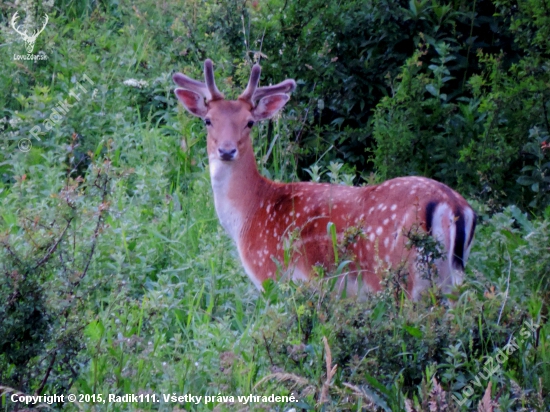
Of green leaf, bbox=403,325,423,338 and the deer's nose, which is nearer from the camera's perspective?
green leaf, bbox=403,325,423,338

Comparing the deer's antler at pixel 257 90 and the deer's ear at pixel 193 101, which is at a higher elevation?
the deer's antler at pixel 257 90

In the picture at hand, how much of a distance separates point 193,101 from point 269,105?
1.71 feet

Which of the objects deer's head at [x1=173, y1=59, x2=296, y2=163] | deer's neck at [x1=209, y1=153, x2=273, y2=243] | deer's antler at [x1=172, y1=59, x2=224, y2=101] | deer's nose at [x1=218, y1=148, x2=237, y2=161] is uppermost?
deer's antler at [x1=172, y1=59, x2=224, y2=101]

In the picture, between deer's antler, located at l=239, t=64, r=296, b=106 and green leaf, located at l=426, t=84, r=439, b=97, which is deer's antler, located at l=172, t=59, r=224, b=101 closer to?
deer's antler, located at l=239, t=64, r=296, b=106

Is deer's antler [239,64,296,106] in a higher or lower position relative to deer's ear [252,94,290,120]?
higher

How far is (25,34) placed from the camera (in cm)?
817

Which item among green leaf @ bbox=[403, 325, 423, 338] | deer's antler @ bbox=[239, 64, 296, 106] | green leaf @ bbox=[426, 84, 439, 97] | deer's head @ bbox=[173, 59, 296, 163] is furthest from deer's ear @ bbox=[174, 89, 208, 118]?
green leaf @ bbox=[403, 325, 423, 338]

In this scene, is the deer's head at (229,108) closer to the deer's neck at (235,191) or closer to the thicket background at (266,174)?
the deer's neck at (235,191)

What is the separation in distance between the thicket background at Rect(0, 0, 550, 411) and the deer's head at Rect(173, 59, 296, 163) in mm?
597

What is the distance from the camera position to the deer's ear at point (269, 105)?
20.9 ft

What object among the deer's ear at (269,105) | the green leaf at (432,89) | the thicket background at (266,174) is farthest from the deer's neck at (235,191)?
the green leaf at (432,89)

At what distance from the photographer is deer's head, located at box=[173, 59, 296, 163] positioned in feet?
19.9

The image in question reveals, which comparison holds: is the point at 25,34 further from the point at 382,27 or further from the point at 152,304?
the point at 152,304

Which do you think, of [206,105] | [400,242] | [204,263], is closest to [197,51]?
[206,105]
